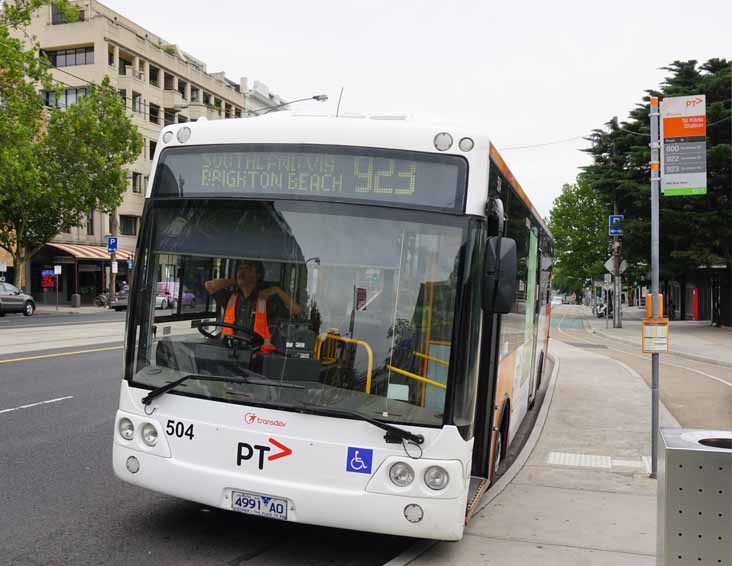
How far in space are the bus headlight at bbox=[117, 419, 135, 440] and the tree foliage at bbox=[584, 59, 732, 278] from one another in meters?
31.3

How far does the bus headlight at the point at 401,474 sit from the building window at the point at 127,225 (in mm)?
53074

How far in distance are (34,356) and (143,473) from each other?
1222cm

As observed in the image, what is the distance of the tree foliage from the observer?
108 feet

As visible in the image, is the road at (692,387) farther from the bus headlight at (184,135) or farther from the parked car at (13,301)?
the parked car at (13,301)

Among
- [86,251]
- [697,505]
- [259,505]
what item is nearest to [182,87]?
[86,251]

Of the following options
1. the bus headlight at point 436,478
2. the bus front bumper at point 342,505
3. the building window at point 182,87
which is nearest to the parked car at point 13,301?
the building window at point 182,87

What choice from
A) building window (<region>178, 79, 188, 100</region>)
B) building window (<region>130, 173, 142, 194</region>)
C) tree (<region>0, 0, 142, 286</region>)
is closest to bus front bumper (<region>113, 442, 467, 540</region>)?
tree (<region>0, 0, 142, 286</region>)

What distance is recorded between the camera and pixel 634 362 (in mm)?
20047

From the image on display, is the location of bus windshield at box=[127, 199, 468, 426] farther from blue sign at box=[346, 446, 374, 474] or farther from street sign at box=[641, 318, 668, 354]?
street sign at box=[641, 318, 668, 354]

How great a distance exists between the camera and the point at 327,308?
15.7ft

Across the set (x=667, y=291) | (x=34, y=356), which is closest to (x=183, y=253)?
(x=34, y=356)

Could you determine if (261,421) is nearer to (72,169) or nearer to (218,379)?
(218,379)

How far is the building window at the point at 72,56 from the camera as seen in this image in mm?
53156

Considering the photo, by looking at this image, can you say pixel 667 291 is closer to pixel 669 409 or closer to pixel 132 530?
pixel 669 409
